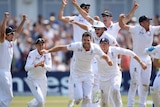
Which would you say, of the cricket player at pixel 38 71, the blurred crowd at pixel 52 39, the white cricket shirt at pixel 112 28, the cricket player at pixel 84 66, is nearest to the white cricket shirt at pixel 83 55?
the cricket player at pixel 84 66

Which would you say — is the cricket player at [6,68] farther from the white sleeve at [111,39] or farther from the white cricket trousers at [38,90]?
the white sleeve at [111,39]

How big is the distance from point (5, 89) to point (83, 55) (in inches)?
73.3

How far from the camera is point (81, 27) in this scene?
62.7 feet

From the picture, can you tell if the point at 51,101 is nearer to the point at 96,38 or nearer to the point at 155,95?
the point at 96,38

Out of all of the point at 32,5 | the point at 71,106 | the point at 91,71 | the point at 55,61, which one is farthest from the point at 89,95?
the point at 32,5

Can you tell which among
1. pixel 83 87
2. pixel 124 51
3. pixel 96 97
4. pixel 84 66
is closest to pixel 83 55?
pixel 84 66

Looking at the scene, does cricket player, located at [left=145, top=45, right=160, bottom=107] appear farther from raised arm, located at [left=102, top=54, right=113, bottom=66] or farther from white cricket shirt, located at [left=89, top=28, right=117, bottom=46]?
white cricket shirt, located at [left=89, top=28, right=117, bottom=46]

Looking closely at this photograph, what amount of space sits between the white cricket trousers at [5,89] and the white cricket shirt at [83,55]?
1466mm

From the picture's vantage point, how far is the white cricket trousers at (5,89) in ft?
59.0

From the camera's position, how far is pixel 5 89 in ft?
59.2

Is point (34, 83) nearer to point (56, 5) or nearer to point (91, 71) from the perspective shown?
point (91, 71)

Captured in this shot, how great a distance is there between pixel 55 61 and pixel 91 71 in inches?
387

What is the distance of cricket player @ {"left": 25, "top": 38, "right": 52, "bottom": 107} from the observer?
18688mm

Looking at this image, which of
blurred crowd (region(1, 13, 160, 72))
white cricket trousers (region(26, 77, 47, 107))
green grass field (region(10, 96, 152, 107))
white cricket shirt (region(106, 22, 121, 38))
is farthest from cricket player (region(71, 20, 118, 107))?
blurred crowd (region(1, 13, 160, 72))
